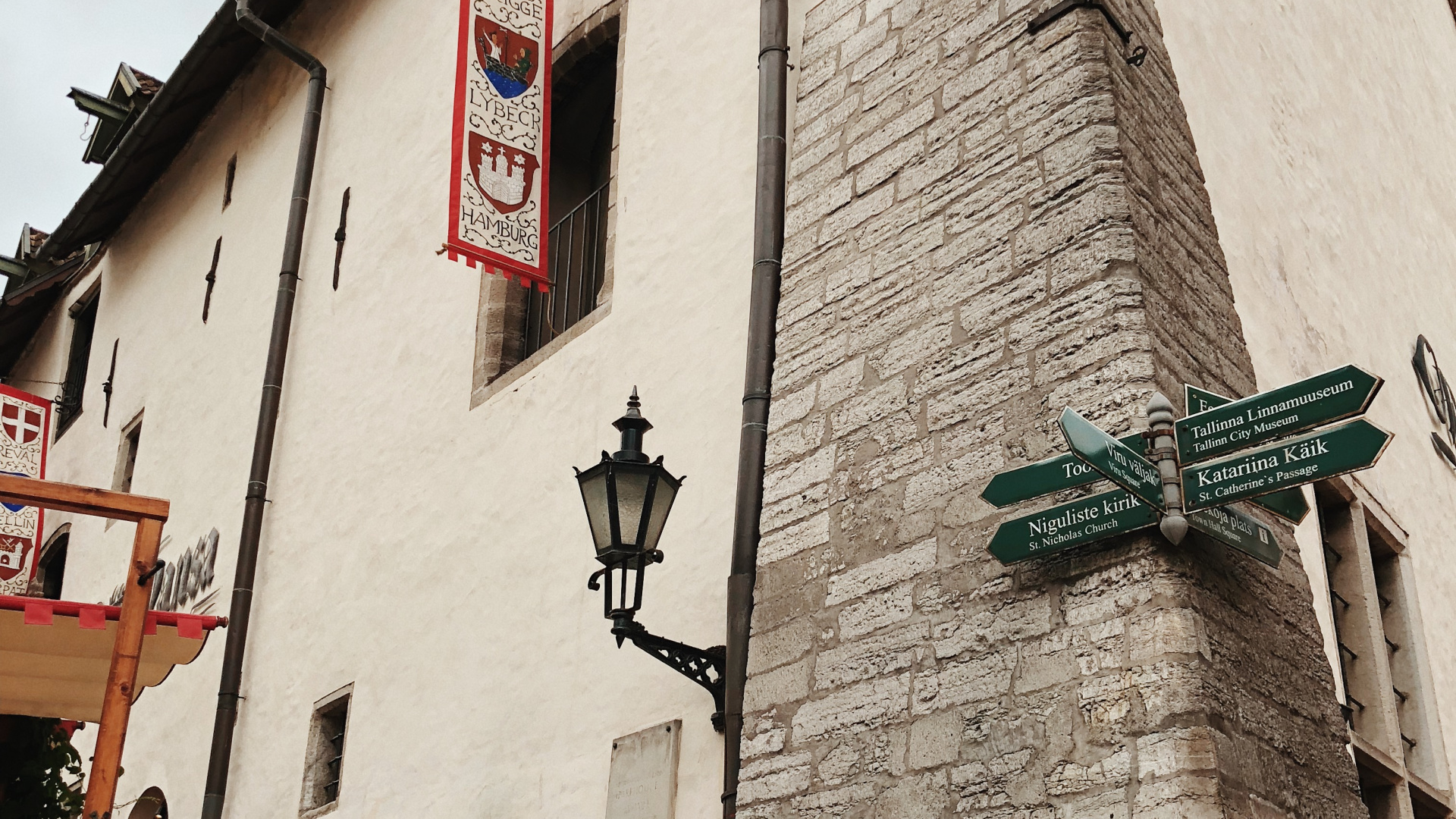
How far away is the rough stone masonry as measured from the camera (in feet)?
12.7

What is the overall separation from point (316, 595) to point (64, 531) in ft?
18.6

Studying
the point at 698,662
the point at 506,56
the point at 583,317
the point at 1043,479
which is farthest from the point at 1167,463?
the point at 506,56

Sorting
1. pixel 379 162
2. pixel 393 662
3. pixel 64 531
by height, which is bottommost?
pixel 393 662

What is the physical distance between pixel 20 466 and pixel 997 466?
9692 millimetres

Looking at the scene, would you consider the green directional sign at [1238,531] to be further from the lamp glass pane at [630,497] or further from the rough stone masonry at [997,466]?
the lamp glass pane at [630,497]

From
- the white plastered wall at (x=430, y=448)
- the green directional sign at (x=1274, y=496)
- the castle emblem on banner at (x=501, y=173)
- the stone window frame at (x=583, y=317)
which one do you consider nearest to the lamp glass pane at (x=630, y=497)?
the white plastered wall at (x=430, y=448)

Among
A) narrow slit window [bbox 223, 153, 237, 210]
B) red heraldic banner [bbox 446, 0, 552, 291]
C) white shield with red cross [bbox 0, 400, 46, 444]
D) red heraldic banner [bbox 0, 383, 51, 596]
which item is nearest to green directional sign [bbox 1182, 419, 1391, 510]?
red heraldic banner [bbox 446, 0, 552, 291]

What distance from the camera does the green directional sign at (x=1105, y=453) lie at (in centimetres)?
377

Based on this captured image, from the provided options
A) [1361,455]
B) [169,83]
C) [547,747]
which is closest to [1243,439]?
[1361,455]

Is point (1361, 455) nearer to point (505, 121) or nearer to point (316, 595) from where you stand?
point (505, 121)

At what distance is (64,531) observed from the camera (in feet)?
42.3

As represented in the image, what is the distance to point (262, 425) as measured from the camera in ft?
30.6

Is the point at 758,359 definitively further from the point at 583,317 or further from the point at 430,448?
the point at 430,448

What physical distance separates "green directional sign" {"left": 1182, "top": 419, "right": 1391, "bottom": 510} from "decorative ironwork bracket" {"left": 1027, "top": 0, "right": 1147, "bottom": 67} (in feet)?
5.73
